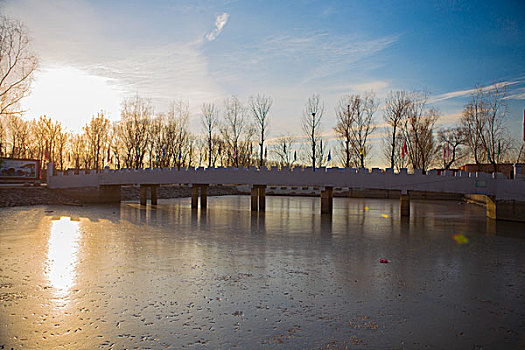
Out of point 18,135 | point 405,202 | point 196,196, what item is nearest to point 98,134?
point 18,135

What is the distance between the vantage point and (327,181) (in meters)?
29.8

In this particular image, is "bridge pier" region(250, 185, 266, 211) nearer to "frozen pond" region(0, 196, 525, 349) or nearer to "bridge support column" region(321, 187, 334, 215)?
"bridge support column" region(321, 187, 334, 215)

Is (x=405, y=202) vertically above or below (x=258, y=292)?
above

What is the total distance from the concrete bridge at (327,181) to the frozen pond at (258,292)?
7229mm

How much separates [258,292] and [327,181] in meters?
20.7

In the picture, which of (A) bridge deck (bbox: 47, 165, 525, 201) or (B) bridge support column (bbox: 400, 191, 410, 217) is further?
(B) bridge support column (bbox: 400, 191, 410, 217)

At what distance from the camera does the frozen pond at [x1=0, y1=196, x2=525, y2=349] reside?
7.09 metres

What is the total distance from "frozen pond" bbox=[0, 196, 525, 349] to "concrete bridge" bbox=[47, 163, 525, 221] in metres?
7.23

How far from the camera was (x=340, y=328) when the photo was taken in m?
7.54

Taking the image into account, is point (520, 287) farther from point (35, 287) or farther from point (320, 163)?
point (320, 163)

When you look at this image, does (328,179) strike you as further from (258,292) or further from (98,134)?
(98,134)

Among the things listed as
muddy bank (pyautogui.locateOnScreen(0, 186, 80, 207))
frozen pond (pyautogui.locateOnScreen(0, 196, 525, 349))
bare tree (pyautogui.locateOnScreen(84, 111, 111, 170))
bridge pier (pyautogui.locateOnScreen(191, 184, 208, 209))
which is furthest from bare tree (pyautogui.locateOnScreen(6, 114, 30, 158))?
frozen pond (pyautogui.locateOnScreen(0, 196, 525, 349))

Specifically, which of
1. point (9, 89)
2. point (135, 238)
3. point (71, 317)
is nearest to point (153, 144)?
point (9, 89)

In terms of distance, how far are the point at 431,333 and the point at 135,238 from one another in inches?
586
